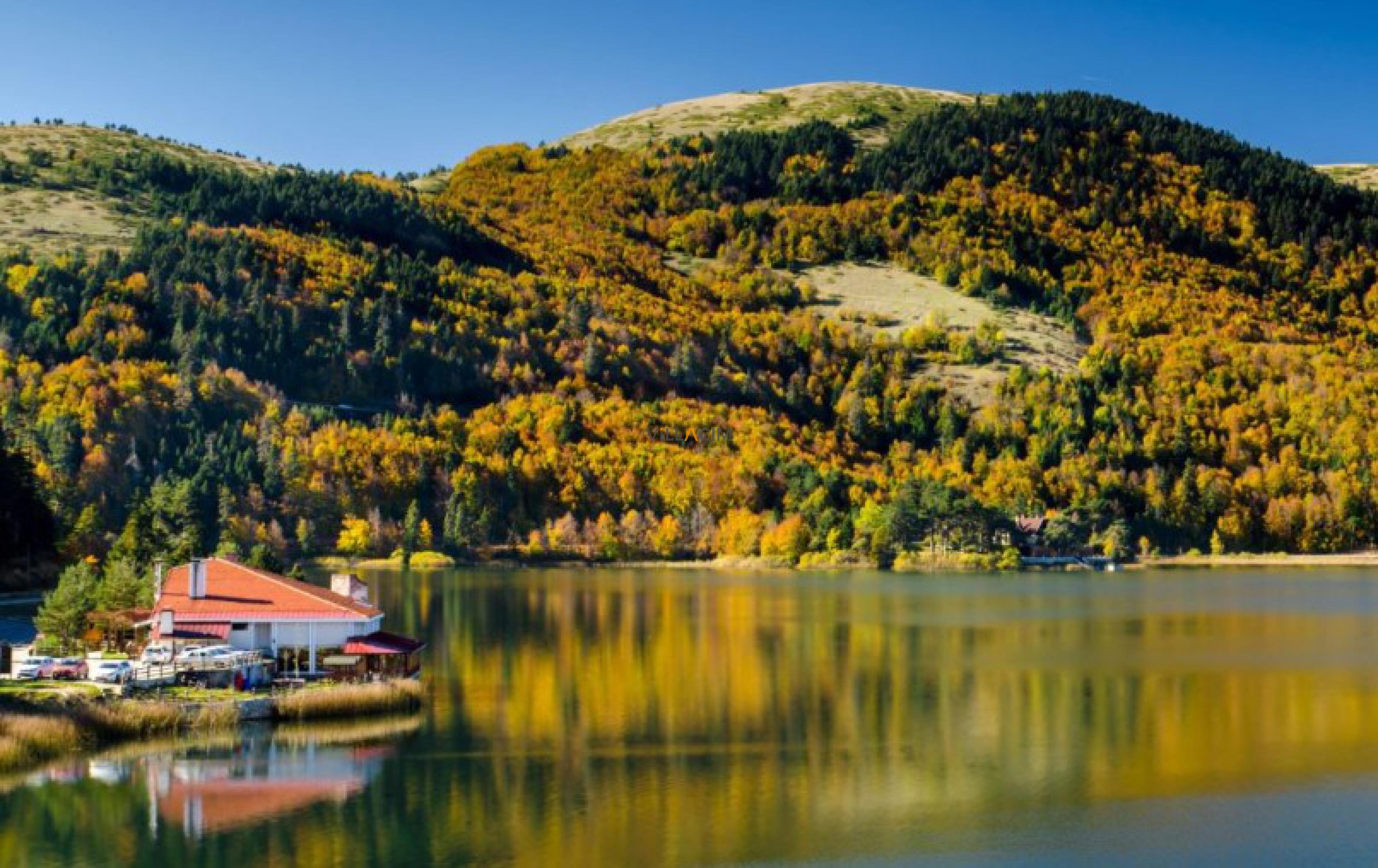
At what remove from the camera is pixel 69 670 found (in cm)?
5503

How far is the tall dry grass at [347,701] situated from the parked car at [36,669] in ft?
28.5

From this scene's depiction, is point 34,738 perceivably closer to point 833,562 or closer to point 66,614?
point 66,614

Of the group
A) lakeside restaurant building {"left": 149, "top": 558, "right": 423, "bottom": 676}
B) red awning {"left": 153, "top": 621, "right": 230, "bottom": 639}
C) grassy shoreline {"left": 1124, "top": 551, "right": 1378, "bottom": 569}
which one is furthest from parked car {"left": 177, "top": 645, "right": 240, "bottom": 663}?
grassy shoreline {"left": 1124, "top": 551, "right": 1378, "bottom": 569}

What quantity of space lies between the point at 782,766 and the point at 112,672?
23461mm

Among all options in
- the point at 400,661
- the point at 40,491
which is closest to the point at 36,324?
the point at 40,491

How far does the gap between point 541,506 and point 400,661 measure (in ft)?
408

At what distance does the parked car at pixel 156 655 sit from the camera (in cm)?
5569

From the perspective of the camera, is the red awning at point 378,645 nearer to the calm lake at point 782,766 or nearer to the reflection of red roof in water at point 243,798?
the calm lake at point 782,766

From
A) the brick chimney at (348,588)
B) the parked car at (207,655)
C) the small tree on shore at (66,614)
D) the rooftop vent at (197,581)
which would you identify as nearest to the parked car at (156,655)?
the parked car at (207,655)

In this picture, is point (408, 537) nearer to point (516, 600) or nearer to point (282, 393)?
point (282, 393)

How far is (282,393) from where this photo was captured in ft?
627

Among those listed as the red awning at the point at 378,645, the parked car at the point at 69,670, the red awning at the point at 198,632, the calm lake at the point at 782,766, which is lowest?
the calm lake at the point at 782,766

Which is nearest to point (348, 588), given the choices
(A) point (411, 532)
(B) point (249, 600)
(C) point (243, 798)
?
(B) point (249, 600)

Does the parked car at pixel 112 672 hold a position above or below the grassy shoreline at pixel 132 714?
above
